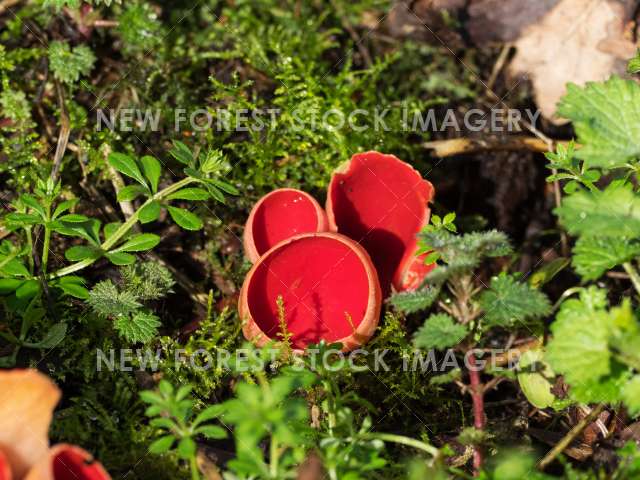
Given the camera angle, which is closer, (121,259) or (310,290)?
(121,259)

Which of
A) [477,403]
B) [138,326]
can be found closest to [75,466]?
[138,326]

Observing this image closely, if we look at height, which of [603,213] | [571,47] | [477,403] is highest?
[603,213]

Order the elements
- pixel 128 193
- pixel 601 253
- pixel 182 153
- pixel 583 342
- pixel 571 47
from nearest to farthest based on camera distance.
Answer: pixel 583 342, pixel 601 253, pixel 128 193, pixel 182 153, pixel 571 47

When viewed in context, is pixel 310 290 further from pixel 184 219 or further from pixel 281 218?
pixel 184 219

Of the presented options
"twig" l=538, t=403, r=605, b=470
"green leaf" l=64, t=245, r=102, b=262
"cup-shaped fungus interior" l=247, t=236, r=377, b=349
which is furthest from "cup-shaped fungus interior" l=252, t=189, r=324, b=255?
"twig" l=538, t=403, r=605, b=470

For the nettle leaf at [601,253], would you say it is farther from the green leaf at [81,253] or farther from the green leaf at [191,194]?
the green leaf at [81,253]

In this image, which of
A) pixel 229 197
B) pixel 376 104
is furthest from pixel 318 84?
pixel 229 197

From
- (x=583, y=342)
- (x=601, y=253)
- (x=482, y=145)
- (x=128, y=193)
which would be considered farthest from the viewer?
(x=482, y=145)
